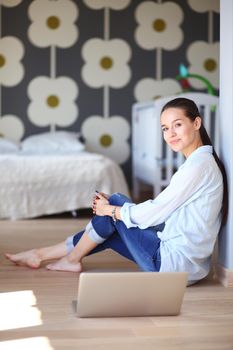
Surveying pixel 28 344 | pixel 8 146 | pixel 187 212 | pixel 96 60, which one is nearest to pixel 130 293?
pixel 28 344

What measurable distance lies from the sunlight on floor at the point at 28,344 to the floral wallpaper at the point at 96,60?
13.9ft

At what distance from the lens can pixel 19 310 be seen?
212 centimetres

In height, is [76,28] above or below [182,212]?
above

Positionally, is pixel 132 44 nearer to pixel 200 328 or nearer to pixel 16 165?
pixel 16 165

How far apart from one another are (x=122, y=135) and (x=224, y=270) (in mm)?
3560

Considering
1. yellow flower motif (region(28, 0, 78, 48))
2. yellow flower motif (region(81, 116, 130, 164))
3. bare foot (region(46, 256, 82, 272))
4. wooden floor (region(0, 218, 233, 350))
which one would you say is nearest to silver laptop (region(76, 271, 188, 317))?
wooden floor (region(0, 218, 233, 350))

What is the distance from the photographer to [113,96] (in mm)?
5988

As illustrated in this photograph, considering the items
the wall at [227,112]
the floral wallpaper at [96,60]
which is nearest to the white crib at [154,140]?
the floral wallpaper at [96,60]

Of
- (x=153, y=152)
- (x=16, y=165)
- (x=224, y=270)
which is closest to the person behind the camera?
(x=224, y=270)

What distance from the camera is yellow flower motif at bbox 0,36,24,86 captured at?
582 centimetres

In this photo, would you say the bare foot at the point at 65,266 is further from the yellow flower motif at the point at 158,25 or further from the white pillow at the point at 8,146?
the yellow flower motif at the point at 158,25

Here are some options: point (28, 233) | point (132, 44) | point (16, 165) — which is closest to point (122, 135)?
point (132, 44)

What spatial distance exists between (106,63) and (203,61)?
2.88ft

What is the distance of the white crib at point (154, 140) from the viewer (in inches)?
192
